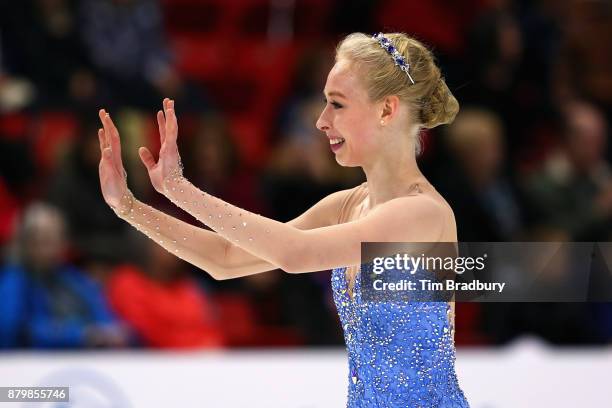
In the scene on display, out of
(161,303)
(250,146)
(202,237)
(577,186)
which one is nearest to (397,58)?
(202,237)

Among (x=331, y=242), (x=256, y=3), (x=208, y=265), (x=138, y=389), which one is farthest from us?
(x=256, y=3)

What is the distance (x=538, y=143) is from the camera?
23.9ft

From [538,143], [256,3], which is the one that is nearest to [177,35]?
[256,3]

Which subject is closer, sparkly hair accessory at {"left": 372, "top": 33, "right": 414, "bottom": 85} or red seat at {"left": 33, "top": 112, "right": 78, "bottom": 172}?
sparkly hair accessory at {"left": 372, "top": 33, "right": 414, "bottom": 85}

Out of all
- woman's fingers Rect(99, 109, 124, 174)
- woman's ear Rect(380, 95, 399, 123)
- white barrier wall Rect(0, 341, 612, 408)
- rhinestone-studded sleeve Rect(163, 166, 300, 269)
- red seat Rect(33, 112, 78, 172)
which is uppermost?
red seat Rect(33, 112, 78, 172)

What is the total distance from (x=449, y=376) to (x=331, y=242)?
1.90 ft

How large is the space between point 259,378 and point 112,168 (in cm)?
211

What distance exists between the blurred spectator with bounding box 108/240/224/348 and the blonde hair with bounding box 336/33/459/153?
2.84m

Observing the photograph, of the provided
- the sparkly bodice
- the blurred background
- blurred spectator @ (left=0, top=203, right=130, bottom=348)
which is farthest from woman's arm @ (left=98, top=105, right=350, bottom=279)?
blurred spectator @ (left=0, top=203, right=130, bottom=348)

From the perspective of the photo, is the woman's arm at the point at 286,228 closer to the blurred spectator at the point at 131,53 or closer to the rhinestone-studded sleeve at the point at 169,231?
the rhinestone-studded sleeve at the point at 169,231

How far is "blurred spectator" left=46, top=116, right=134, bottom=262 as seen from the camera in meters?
5.92

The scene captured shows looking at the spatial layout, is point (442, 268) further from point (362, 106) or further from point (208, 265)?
point (208, 265)

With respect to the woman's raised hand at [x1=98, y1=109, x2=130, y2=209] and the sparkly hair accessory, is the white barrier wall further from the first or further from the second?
the sparkly hair accessory

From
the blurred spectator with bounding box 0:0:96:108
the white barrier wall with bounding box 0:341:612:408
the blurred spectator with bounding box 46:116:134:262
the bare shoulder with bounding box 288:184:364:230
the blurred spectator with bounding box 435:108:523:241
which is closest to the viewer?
the bare shoulder with bounding box 288:184:364:230
